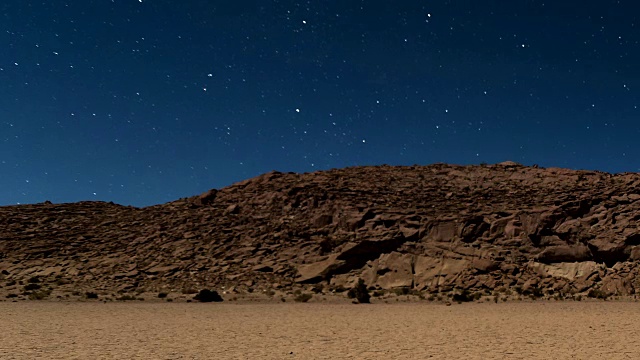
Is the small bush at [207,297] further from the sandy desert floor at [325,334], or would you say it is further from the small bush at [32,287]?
the small bush at [32,287]

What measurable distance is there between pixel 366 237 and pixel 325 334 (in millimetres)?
24743

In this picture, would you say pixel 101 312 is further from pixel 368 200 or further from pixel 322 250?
pixel 368 200

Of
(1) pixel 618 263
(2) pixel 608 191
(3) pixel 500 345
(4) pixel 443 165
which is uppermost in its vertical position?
(4) pixel 443 165

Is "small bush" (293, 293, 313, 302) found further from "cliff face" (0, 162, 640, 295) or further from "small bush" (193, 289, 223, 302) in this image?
"small bush" (193, 289, 223, 302)

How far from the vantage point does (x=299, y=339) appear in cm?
1459

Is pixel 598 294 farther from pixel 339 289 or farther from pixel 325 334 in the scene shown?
pixel 325 334

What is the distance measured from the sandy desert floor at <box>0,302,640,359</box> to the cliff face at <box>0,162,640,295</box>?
455 inches

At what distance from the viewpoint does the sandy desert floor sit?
1216 cm

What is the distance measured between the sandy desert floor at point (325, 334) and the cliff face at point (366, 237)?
1154 centimetres

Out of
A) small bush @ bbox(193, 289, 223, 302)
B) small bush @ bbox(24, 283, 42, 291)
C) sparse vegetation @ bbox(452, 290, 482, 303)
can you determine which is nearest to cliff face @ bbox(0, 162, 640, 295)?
small bush @ bbox(24, 283, 42, 291)

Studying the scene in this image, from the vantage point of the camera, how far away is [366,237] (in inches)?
1583

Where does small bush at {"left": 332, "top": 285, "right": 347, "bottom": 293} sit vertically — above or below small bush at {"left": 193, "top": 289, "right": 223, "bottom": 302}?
above

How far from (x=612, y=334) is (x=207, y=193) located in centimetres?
4408

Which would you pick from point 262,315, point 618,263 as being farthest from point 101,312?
point 618,263
